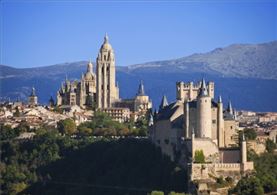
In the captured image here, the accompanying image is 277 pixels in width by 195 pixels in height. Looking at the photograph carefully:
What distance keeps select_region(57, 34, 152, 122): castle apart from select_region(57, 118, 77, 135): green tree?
374 inches

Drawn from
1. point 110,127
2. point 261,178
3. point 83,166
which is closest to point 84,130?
point 110,127

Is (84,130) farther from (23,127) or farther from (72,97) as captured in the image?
(72,97)

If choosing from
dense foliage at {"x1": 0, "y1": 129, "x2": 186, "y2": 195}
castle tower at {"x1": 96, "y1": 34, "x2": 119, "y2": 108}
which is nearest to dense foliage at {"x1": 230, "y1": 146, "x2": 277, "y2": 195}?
dense foliage at {"x1": 0, "y1": 129, "x2": 186, "y2": 195}

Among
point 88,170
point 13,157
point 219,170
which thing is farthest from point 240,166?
point 13,157

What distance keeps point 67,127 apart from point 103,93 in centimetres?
1282

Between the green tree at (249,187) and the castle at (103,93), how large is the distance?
3470 centimetres

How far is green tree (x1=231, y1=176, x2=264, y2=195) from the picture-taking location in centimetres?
5472

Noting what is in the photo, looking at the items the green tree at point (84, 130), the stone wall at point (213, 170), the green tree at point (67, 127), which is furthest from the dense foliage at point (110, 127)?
the stone wall at point (213, 170)

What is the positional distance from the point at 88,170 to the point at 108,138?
567 centimetres

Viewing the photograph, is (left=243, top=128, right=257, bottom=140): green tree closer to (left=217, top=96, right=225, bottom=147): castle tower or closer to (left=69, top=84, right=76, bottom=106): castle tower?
(left=217, top=96, right=225, bottom=147): castle tower

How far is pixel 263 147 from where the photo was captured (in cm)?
6266

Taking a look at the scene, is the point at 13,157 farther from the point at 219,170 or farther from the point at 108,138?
the point at 219,170

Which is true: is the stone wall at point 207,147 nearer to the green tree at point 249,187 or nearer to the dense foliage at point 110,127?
the green tree at point 249,187

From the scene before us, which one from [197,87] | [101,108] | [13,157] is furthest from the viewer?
[101,108]
